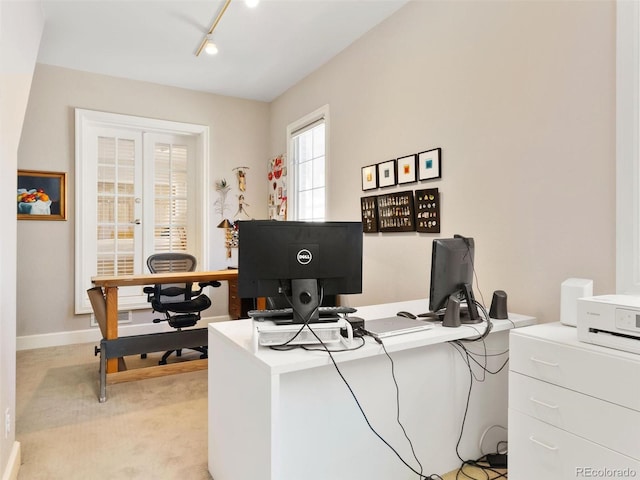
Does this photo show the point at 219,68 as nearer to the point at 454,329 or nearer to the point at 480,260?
the point at 480,260

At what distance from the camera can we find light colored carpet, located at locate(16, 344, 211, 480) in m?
1.98

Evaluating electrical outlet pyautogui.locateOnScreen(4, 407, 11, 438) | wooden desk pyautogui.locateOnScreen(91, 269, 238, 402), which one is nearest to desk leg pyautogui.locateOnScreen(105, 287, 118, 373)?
wooden desk pyautogui.locateOnScreen(91, 269, 238, 402)

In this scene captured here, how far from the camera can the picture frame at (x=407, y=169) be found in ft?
9.41

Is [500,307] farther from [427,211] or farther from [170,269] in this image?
[170,269]

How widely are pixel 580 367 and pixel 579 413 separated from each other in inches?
6.6

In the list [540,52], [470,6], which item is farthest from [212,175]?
[540,52]

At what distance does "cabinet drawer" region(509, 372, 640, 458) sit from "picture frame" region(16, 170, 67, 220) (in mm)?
4413

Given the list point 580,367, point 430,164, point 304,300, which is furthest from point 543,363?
point 430,164

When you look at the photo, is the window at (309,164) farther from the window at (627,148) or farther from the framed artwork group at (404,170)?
the window at (627,148)

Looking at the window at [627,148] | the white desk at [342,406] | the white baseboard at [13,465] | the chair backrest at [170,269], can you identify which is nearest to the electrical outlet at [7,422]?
the white baseboard at [13,465]

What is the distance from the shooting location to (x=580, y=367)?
1.40m

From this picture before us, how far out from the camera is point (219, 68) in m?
4.11

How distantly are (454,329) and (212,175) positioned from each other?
151 inches

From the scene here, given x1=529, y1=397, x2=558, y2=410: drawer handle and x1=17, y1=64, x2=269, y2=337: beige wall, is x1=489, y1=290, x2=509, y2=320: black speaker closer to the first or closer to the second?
x1=529, y1=397, x2=558, y2=410: drawer handle
